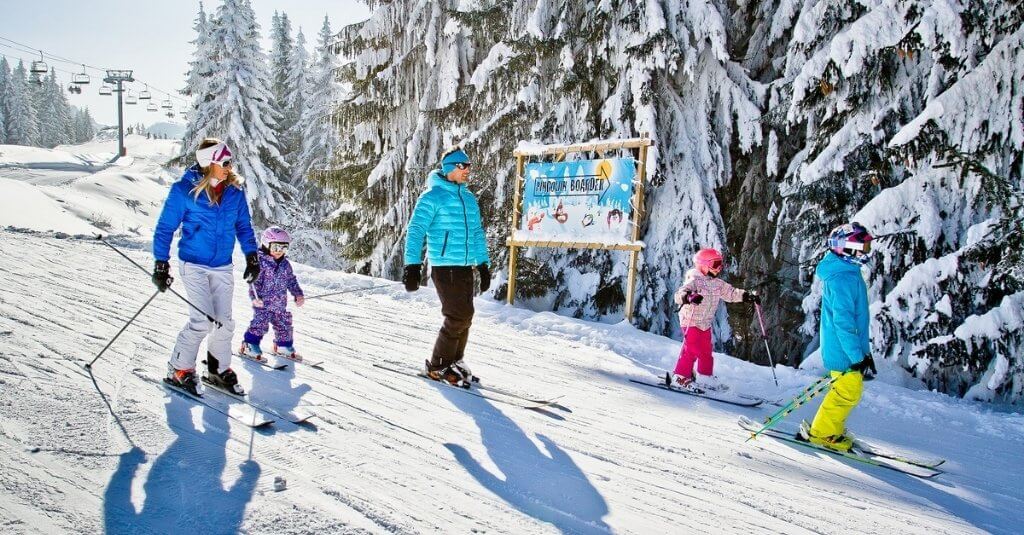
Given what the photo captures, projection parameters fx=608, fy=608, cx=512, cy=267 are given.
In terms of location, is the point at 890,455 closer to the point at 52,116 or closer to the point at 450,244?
the point at 450,244

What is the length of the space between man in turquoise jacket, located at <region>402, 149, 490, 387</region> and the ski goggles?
4.83 ft

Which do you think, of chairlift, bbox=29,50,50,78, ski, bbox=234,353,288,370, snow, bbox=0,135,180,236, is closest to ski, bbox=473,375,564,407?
ski, bbox=234,353,288,370

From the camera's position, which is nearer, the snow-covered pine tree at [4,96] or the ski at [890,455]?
the ski at [890,455]

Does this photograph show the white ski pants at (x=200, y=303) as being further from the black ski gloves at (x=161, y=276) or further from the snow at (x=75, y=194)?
the snow at (x=75, y=194)

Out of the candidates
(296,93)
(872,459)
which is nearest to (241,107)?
(296,93)

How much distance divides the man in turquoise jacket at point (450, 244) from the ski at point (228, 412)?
1.60 meters

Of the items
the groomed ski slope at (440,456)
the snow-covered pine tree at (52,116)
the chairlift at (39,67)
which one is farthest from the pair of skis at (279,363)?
the snow-covered pine tree at (52,116)

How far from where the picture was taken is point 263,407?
163 inches

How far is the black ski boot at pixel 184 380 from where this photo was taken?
14.0ft

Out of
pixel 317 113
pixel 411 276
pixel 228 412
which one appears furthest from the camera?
pixel 317 113

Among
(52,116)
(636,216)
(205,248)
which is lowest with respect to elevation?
(205,248)

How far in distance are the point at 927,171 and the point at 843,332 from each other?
129 inches

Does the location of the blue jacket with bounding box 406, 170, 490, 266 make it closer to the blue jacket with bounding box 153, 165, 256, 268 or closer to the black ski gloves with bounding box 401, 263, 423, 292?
the black ski gloves with bounding box 401, 263, 423, 292

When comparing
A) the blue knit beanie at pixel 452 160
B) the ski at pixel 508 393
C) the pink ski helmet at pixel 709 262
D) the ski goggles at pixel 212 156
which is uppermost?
the blue knit beanie at pixel 452 160
